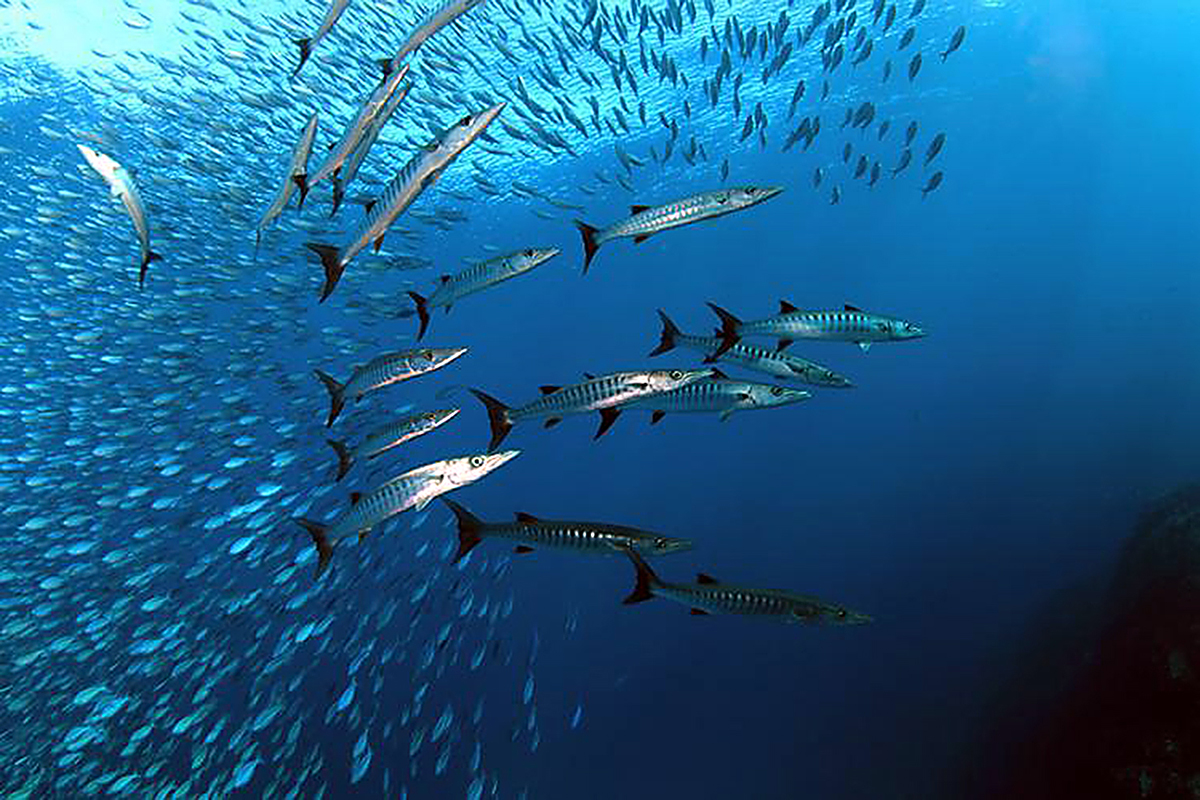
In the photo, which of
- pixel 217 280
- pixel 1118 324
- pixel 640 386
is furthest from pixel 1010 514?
pixel 1118 324

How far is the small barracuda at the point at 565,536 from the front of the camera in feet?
11.0

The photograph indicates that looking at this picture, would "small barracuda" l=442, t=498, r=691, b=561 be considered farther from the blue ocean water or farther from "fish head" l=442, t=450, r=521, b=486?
the blue ocean water

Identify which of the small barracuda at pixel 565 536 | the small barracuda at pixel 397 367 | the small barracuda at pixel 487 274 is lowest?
the small barracuda at pixel 565 536

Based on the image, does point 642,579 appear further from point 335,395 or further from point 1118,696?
point 1118,696

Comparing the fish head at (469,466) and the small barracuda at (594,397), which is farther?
the small barracuda at (594,397)

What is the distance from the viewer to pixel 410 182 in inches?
118

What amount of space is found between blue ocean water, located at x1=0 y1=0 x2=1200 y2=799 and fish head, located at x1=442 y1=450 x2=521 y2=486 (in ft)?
18.0

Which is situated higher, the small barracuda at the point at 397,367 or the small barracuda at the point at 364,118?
the small barracuda at the point at 364,118

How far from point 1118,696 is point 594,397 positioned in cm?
853

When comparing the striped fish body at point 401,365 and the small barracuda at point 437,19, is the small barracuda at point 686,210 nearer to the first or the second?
the striped fish body at point 401,365

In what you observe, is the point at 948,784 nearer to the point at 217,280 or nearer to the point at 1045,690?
the point at 1045,690

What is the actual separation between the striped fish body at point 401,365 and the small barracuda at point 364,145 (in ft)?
3.06

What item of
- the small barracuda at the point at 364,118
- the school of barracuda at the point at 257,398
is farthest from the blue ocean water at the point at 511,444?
the small barracuda at the point at 364,118

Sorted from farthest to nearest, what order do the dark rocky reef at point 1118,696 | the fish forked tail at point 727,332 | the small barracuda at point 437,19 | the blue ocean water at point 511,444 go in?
the blue ocean water at point 511,444, the dark rocky reef at point 1118,696, the fish forked tail at point 727,332, the small barracuda at point 437,19
